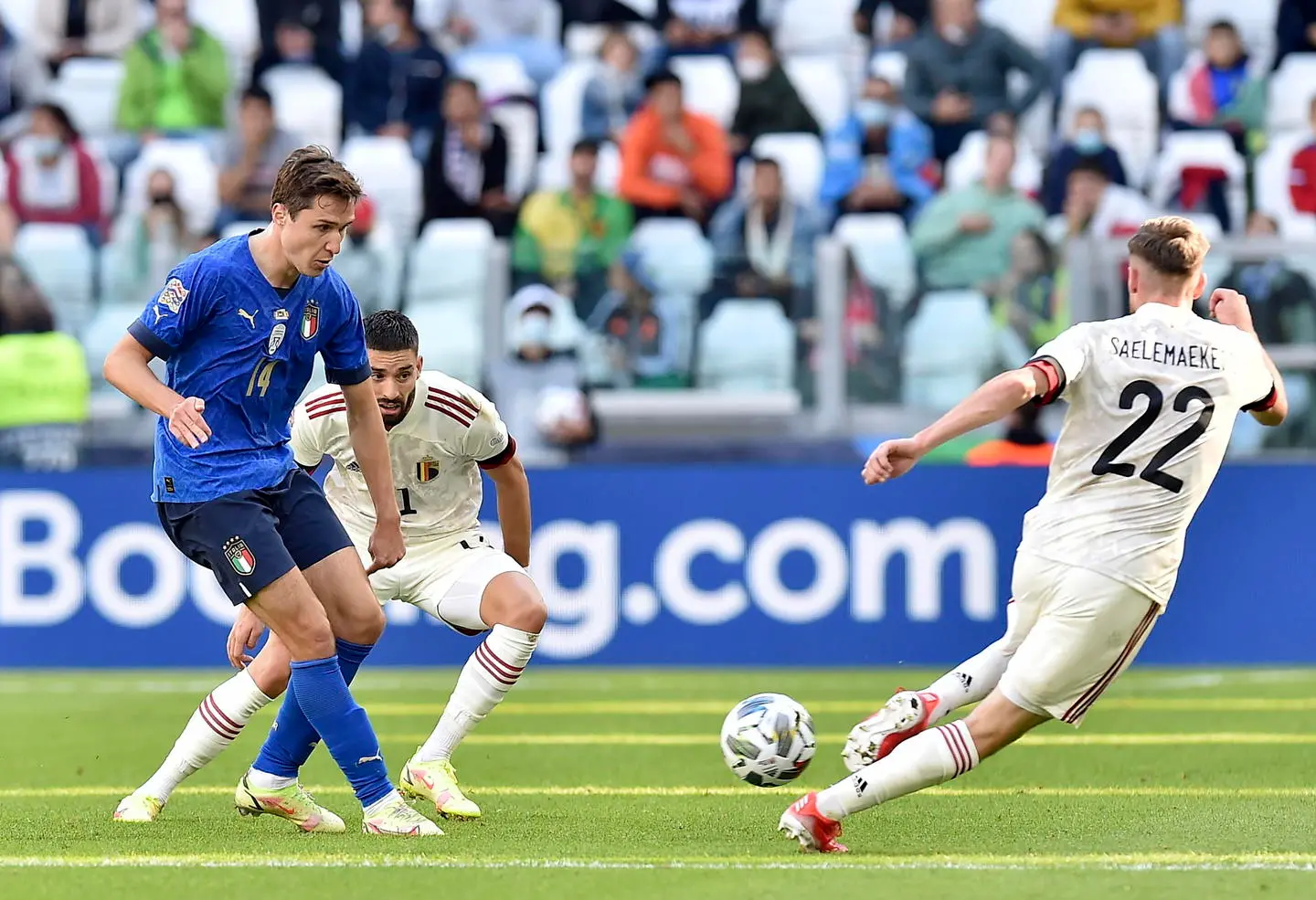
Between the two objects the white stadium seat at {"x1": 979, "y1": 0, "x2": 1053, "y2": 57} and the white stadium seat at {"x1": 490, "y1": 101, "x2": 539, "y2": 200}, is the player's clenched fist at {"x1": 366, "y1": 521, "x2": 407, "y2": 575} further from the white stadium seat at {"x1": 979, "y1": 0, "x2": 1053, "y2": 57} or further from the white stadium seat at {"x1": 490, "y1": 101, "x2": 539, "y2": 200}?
the white stadium seat at {"x1": 979, "y1": 0, "x2": 1053, "y2": 57}

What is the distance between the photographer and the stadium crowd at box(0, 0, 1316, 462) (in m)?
12.6

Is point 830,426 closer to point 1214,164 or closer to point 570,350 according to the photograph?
point 570,350

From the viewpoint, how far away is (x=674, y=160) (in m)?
14.9

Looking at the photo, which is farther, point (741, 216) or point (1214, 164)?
point (1214, 164)

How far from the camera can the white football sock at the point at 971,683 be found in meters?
6.57

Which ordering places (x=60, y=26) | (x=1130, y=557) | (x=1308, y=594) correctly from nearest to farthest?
(x=1130, y=557) → (x=1308, y=594) → (x=60, y=26)

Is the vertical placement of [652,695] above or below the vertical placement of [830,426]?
below

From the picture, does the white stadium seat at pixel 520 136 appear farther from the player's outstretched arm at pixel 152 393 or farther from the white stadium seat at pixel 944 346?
the player's outstretched arm at pixel 152 393

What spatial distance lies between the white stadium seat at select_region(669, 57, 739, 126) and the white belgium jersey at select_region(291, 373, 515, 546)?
29.3ft

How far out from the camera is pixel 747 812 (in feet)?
21.9

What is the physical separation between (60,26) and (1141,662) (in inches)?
407

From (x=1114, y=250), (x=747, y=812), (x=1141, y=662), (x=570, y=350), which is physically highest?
(x=1114, y=250)

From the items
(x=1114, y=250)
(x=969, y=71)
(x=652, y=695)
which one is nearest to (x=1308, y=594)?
(x=1114, y=250)

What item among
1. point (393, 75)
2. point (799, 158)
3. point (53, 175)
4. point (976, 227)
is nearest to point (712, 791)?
point (976, 227)
